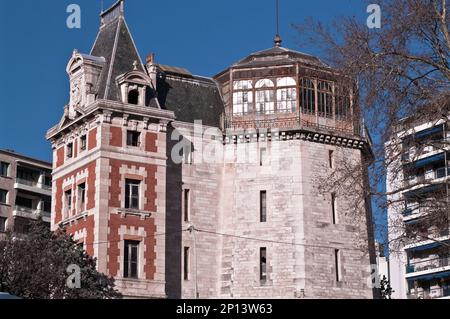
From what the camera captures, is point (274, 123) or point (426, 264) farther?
point (426, 264)

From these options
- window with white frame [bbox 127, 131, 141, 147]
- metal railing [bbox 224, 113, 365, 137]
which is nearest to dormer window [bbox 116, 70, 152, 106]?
window with white frame [bbox 127, 131, 141, 147]

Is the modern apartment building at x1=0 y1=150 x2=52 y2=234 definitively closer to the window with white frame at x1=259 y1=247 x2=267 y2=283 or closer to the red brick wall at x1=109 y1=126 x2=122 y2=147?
the red brick wall at x1=109 y1=126 x2=122 y2=147

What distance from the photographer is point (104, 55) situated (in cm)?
4934

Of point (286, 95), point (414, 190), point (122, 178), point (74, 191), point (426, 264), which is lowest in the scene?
point (414, 190)

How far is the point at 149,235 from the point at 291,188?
813 cm

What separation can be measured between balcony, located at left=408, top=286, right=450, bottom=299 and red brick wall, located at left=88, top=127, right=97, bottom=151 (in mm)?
27707

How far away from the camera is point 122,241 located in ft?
143

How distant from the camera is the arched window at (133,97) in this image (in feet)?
154

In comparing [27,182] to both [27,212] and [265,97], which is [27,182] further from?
[265,97]

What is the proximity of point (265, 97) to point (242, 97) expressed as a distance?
4.74 ft

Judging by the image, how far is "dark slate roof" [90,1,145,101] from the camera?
46844 millimetres

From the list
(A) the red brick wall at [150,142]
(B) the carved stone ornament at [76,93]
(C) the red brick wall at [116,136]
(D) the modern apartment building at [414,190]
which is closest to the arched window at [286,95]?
(A) the red brick wall at [150,142]

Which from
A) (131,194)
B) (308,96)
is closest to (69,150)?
(131,194)

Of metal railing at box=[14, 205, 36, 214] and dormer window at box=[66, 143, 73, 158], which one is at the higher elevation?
metal railing at box=[14, 205, 36, 214]
